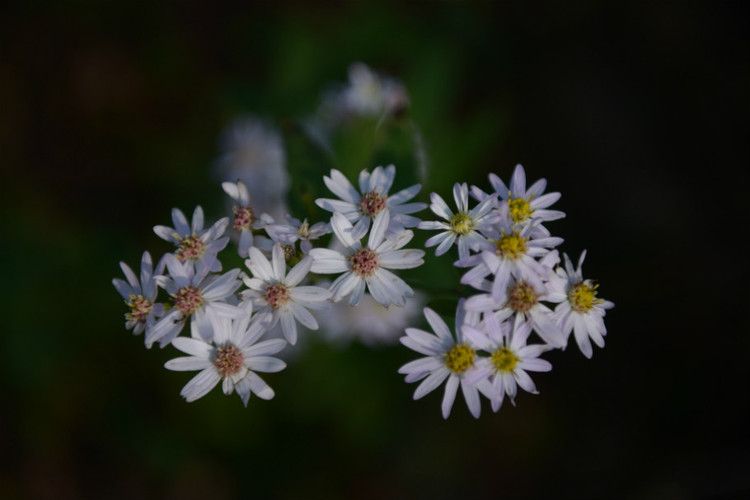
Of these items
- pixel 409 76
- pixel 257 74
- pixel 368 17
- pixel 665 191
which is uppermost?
pixel 257 74

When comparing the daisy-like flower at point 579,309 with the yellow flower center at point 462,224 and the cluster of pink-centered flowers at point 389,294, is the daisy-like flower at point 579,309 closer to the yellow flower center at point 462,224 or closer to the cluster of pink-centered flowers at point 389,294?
the cluster of pink-centered flowers at point 389,294

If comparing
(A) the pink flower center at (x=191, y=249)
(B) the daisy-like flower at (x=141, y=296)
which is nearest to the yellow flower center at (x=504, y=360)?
(A) the pink flower center at (x=191, y=249)

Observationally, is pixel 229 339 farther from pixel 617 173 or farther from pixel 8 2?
pixel 8 2

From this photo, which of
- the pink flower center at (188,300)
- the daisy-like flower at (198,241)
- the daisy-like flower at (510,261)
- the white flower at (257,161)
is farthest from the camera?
the white flower at (257,161)

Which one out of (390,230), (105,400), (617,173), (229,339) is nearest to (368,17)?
(617,173)

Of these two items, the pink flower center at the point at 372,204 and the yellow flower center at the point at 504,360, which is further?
the pink flower center at the point at 372,204

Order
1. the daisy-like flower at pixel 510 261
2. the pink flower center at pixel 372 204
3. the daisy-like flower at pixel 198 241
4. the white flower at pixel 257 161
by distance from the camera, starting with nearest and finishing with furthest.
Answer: the daisy-like flower at pixel 510 261
the daisy-like flower at pixel 198 241
the pink flower center at pixel 372 204
the white flower at pixel 257 161
